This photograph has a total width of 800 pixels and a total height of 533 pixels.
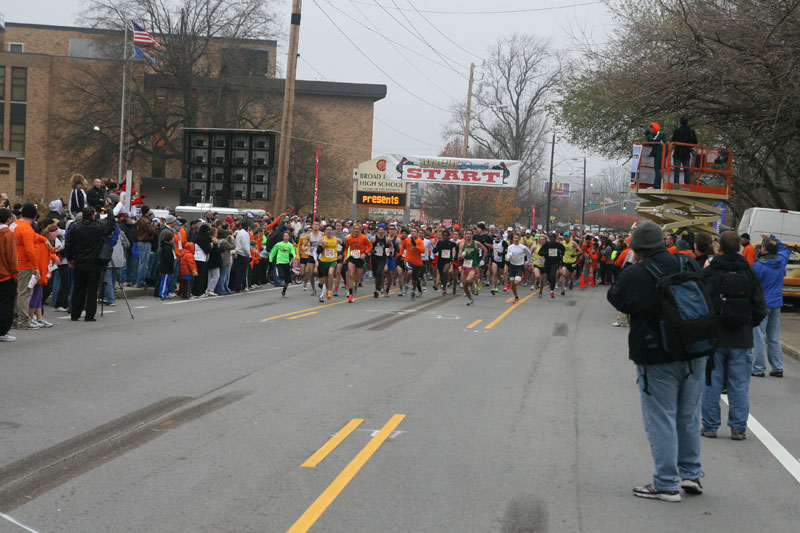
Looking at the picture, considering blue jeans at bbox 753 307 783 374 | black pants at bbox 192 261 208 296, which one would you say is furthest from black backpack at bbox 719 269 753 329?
black pants at bbox 192 261 208 296

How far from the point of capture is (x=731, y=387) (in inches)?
300

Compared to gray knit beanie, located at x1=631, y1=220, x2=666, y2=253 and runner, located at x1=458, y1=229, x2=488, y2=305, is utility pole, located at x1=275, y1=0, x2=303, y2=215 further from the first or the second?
gray knit beanie, located at x1=631, y1=220, x2=666, y2=253

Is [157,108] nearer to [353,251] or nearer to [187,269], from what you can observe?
[353,251]

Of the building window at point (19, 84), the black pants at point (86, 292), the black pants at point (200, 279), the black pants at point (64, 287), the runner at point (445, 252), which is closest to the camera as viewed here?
the black pants at point (86, 292)

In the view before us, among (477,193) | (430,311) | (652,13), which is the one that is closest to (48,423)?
(430,311)

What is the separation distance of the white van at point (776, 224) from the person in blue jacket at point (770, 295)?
42.8 ft

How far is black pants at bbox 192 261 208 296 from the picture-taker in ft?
68.0

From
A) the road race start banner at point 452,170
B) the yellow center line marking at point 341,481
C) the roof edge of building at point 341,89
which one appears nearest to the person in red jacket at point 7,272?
the yellow center line marking at point 341,481

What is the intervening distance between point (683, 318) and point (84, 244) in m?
11.2

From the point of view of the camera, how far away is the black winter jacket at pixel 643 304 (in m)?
5.56

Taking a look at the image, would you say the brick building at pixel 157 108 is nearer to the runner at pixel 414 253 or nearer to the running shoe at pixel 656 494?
the runner at pixel 414 253

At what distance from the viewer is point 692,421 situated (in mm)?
5723

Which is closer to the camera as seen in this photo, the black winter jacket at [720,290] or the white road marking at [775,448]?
the white road marking at [775,448]

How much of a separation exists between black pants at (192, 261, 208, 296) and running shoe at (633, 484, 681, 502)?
16.3 meters
